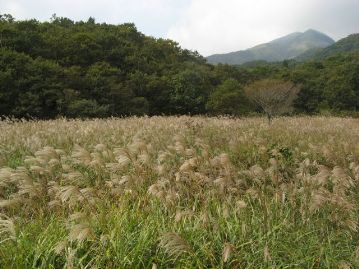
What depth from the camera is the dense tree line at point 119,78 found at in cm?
3262

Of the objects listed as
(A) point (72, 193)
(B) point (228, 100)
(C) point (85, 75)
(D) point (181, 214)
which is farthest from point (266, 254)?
(B) point (228, 100)

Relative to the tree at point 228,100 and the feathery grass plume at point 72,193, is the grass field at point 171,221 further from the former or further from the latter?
the tree at point 228,100

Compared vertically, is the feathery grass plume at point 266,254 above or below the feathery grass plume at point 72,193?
below

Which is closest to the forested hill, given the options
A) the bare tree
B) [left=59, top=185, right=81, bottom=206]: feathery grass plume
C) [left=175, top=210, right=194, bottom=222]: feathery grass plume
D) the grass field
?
the bare tree

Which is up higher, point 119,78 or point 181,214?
point 119,78

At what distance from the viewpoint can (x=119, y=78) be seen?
4472 cm

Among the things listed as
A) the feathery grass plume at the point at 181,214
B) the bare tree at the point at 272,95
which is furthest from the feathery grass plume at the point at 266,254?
the bare tree at the point at 272,95

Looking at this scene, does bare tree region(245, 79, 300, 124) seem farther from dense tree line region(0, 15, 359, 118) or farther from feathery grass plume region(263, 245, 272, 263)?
feathery grass plume region(263, 245, 272, 263)

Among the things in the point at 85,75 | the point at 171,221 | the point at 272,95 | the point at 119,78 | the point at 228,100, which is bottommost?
the point at 228,100

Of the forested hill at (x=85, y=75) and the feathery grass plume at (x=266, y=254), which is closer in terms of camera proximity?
the feathery grass plume at (x=266, y=254)

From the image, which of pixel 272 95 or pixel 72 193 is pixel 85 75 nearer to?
pixel 272 95

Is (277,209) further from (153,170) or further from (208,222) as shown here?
(153,170)

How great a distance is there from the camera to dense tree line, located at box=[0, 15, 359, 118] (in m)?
32.6

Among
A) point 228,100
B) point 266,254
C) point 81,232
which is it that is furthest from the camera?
point 228,100
